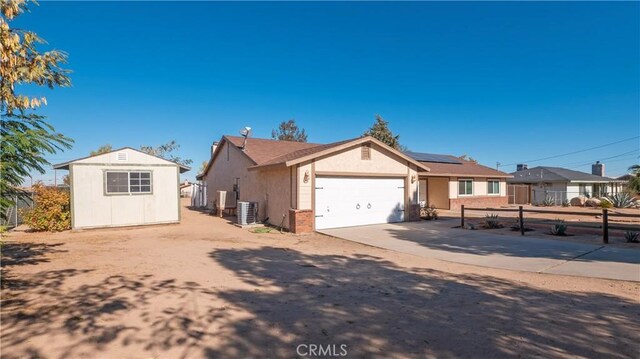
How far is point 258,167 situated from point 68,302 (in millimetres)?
10599

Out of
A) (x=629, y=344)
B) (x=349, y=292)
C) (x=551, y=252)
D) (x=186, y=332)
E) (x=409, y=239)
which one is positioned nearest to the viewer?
(x=629, y=344)

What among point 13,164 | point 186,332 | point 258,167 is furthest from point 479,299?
point 258,167

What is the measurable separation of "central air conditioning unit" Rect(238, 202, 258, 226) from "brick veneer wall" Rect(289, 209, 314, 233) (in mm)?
2926

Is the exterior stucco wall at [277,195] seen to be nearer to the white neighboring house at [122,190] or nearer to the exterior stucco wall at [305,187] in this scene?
the exterior stucco wall at [305,187]

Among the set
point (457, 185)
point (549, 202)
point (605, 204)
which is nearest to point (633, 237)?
point (457, 185)

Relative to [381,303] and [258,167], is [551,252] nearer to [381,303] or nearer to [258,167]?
[381,303]

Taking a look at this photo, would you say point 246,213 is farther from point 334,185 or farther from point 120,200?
point 120,200

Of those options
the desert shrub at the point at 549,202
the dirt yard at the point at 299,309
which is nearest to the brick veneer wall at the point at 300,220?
the dirt yard at the point at 299,309

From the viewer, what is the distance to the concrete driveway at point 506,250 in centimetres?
701

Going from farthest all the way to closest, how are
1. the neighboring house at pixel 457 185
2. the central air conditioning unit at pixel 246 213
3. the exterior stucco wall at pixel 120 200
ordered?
the neighboring house at pixel 457 185, the central air conditioning unit at pixel 246 213, the exterior stucco wall at pixel 120 200

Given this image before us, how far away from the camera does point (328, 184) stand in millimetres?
13719

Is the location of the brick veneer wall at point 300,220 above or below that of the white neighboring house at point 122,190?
below

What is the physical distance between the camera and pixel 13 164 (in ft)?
18.3

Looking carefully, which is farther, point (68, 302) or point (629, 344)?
point (68, 302)
